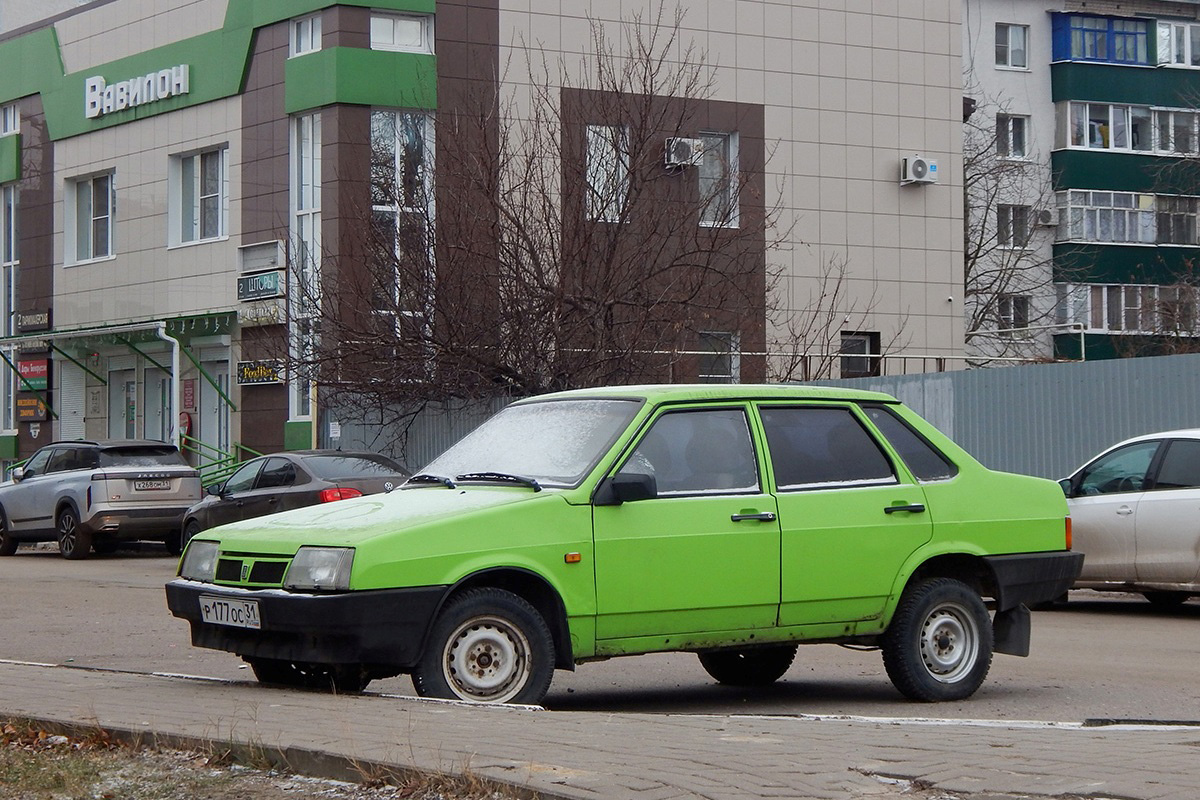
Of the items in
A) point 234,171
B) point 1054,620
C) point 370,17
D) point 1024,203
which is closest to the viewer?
point 1054,620

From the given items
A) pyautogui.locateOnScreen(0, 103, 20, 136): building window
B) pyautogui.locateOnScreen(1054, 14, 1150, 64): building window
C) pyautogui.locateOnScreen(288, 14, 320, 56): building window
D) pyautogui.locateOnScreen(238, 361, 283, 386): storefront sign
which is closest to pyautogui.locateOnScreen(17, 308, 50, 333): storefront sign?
pyautogui.locateOnScreen(0, 103, 20, 136): building window

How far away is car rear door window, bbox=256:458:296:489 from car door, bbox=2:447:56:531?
4.97m

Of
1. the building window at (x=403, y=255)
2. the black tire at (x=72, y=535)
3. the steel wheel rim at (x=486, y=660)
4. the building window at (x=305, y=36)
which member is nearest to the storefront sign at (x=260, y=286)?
the building window at (x=305, y=36)

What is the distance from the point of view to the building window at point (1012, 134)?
5159 cm

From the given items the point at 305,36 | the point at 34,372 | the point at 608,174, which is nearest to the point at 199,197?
the point at 305,36

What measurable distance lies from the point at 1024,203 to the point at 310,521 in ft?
150

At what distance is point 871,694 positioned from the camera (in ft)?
32.3

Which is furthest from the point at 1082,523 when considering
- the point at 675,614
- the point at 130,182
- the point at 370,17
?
the point at 130,182

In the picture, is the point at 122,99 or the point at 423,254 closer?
the point at 423,254

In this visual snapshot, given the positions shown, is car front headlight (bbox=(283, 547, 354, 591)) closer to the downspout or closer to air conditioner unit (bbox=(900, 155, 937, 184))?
the downspout

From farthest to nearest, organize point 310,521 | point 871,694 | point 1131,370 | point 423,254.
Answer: point 423,254, point 1131,370, point 871,694, point 310,521

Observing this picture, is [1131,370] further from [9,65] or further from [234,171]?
[9,65]

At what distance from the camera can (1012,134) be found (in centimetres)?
5216

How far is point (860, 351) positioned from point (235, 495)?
18884 millimetres
